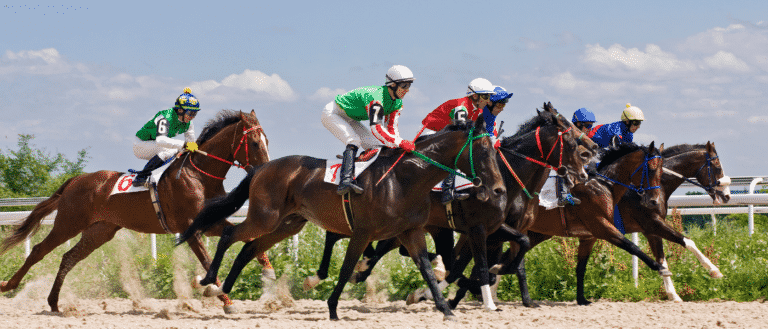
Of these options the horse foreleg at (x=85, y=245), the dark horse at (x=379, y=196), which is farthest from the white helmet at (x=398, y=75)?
the horse foreleg at (x=85, y=245)

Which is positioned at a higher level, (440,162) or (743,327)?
(440,162)

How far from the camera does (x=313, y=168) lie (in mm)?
6254

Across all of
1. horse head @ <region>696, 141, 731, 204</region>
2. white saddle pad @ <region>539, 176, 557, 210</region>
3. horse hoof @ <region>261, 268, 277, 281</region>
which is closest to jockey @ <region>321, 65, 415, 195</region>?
horse hoof @ <region>261, 268, 277, 281</region>

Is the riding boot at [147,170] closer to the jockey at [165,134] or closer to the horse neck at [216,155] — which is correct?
the jockey at [165,134]

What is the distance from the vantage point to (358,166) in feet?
19.4

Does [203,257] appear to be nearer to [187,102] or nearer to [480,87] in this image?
[187,102]

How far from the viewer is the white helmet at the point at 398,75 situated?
6105mm

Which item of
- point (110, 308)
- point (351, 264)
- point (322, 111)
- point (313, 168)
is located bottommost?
point (110, 308)

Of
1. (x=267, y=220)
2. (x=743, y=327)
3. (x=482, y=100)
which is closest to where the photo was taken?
(x=743, y=327)

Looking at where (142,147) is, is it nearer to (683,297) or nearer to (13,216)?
(13,216)

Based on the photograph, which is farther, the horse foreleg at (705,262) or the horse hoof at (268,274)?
the horse foreleg at (705,262)

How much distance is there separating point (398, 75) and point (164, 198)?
2584 mm

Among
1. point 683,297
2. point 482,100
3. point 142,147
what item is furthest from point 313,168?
point 683,297

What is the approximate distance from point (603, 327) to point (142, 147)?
187 inches
